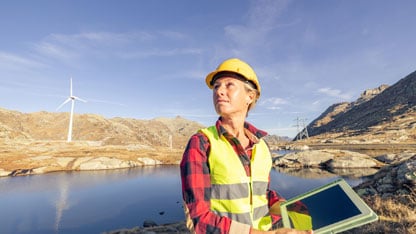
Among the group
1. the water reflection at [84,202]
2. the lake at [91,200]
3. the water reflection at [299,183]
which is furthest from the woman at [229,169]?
the water reflection at [299,183]

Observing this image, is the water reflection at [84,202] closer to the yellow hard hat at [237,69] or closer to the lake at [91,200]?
the lake at [91,200]

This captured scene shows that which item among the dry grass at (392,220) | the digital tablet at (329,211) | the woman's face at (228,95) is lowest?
the dry grass at (392,220)

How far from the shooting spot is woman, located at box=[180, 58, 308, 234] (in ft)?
6.61

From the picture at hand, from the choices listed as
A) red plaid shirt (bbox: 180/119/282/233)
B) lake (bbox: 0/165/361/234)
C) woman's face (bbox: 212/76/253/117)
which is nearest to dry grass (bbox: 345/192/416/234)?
woman's face (bbox: 212/76/253/117)

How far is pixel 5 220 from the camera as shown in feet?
70.3

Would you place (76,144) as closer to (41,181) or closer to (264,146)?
(41,181)

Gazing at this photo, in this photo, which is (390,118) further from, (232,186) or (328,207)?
(232,186)

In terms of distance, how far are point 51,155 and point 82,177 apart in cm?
2132

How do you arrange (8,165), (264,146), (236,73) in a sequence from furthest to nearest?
1. (8,165)
2. (264,146)
3. (236,73)

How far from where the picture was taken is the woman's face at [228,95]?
2.62m

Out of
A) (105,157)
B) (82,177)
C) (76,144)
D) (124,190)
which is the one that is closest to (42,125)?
(76,144)

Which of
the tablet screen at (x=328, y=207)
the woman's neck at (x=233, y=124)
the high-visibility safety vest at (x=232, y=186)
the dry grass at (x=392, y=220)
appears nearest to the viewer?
the tablet screen at (x=328, y=207)

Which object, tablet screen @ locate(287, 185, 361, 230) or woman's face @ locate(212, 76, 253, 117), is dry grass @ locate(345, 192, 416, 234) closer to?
tablet screen @ locate(287, 185, 361, 230)

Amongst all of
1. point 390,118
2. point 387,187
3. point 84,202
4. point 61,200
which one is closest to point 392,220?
point 387,187
